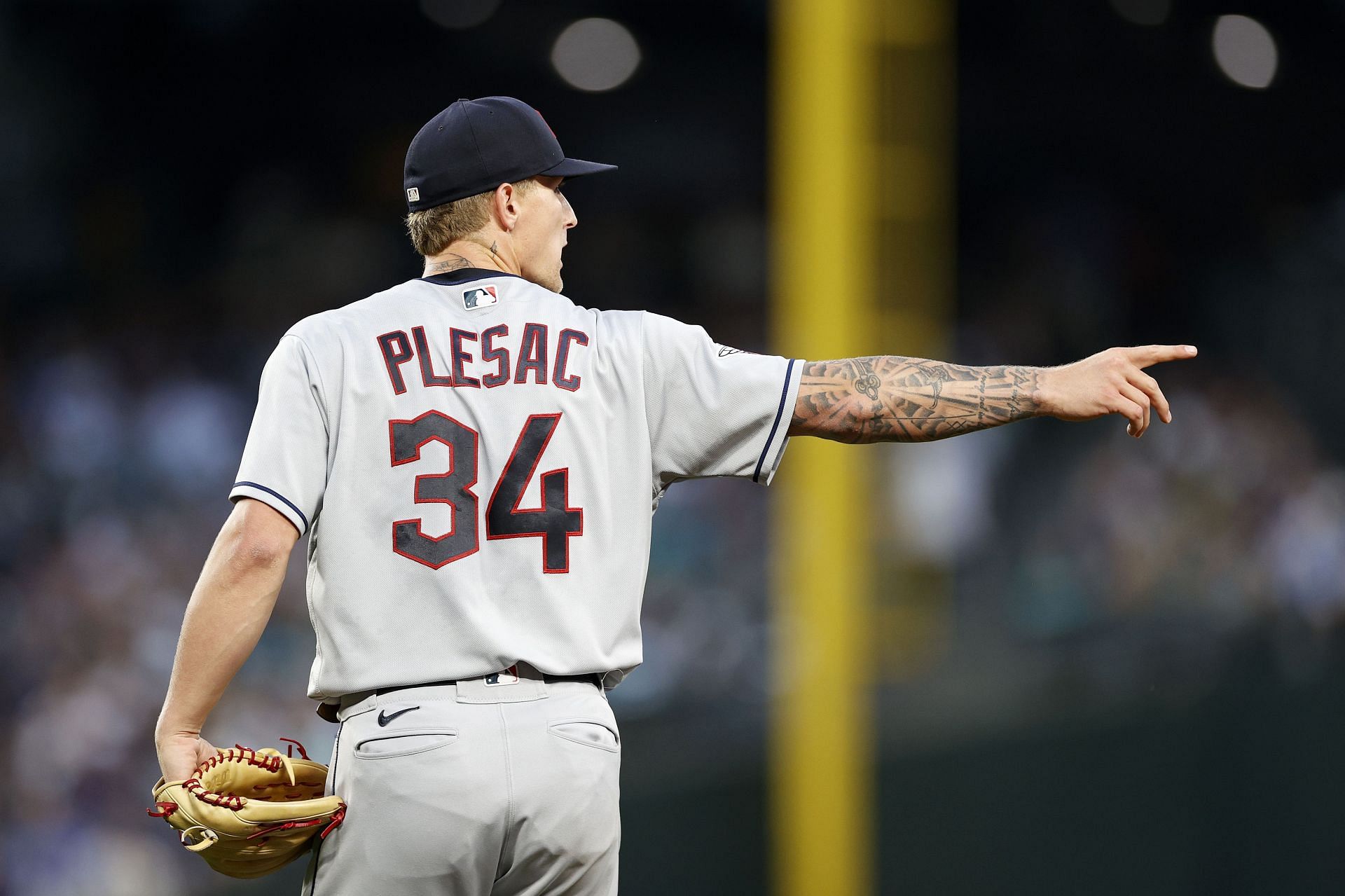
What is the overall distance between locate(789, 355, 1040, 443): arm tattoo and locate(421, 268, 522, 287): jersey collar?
49 cm

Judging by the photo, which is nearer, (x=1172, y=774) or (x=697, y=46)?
(x=1172, y=774)

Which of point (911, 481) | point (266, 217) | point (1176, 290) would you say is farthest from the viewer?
point (1176, 290)

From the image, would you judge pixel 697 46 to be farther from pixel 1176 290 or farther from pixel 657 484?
pixel 657 484

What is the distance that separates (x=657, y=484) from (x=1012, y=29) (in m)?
8.47

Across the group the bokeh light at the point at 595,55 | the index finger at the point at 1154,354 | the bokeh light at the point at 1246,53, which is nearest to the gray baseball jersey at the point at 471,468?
the index finger at the point at 1154,354

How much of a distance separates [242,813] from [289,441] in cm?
51

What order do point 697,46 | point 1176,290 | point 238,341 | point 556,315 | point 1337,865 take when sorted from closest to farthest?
point 556,315, point 1337,865, point 238,341, point 1176,290, point 697,46

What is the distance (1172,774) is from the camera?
18.5ft

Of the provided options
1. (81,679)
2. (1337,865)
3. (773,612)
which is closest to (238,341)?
(81,679)

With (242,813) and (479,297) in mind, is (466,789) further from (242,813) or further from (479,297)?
(479,297)

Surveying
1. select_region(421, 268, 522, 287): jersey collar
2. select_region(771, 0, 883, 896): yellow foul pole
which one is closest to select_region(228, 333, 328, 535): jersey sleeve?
select_region(421, 268, 522, 287): jersey collar

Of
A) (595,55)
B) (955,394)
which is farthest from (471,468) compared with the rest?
(595,55)

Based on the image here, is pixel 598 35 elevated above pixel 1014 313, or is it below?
above

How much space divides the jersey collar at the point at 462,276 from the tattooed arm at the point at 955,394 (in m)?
0.48
